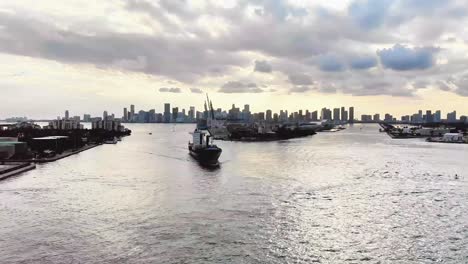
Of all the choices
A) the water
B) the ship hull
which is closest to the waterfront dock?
the water

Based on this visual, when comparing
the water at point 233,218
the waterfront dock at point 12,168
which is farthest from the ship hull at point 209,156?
the waterfront dock at point 12,168

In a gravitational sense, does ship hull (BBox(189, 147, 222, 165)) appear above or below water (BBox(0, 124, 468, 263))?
above

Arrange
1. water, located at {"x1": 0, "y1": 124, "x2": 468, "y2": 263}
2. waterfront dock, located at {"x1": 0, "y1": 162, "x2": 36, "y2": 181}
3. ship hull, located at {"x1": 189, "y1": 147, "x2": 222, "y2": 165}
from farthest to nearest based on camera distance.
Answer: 1. ship hull, located at {"x1": 189, "y1": 147, "x2": 222, "y2": 165}
2. waterfront dock, located at {"x1": 0, "y1": 162, "x2": 36, "y2": 181}
3. water, located at {"x1": 0, "y1": 124, "x2": 468, "y2": 263}

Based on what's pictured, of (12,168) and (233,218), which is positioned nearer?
(233,218)

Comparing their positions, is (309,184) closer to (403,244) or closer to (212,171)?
(212,171)

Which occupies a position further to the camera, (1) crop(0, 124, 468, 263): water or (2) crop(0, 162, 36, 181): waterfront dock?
(2) crop(0, 162, 36, 181): waterfront dock

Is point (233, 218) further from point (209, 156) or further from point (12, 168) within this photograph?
point (209, 156)

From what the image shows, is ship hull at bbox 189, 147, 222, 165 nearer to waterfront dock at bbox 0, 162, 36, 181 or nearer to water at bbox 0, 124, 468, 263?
water at bbox 0, 124, 468, 263

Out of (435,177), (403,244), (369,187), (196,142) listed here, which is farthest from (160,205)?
(196,142)

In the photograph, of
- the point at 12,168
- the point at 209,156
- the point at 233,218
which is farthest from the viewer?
the point at 209,156

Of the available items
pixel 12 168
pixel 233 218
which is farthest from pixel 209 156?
pixel 233 218
